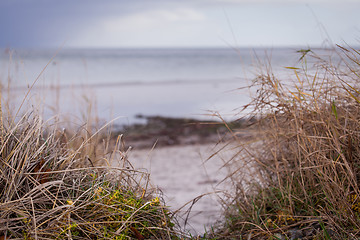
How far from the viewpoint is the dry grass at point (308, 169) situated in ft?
6.56

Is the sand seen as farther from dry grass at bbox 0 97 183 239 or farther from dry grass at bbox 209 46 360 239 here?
dry grass at bbox 0 97 183 239

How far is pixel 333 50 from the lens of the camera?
8.68 ft

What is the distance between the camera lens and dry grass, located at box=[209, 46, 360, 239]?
200 centimetres

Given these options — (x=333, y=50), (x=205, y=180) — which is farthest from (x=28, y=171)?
(x=205, y=180)

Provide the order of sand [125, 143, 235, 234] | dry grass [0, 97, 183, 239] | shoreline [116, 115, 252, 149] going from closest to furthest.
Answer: dry grass [0, 97, 183, 239], sand [125, 143, 235, 234], shoreline [116, 115, 252, 149]

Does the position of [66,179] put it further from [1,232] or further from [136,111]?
[136,111]

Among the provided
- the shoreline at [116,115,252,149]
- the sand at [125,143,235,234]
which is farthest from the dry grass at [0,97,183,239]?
the shoreline at [116,115,252,149]

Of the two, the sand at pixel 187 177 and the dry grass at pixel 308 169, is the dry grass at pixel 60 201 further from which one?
the sand at pixel 187 177

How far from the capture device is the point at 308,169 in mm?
2262

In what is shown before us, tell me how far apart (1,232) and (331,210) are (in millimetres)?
1689

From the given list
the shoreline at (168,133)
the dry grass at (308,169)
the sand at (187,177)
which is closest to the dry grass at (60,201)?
the dry grass at (308,169)

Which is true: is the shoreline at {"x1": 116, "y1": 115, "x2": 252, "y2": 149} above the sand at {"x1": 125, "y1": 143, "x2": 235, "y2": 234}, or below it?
above

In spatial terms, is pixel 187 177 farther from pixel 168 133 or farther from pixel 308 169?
pixel 168 133

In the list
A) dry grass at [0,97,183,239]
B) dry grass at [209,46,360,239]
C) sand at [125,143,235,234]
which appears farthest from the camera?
sand at [125,143,235,234]
